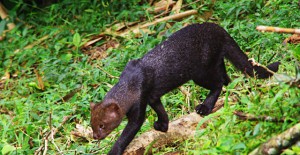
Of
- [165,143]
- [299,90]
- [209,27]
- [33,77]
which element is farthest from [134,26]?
[299,90]

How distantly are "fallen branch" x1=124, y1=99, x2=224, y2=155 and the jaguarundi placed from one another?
3.2 inches

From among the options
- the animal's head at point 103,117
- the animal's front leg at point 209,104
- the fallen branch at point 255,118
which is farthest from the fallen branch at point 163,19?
the fallen branch at point 255,118

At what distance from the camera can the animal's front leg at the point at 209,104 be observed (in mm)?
5875

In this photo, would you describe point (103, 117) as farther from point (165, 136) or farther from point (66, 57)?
point (66, 57)

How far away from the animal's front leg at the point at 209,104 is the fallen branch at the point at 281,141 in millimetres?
1936

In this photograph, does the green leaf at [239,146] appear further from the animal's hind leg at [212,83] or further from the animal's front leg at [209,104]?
the animal's hind leg at [212,83]

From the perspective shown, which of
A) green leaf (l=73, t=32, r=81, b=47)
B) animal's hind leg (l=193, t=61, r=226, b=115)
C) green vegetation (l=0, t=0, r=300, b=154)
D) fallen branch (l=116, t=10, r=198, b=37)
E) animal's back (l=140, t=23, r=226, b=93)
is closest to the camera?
green vegetation (l=0, t=0, r=300, b=154)

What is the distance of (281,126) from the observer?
4.13 m

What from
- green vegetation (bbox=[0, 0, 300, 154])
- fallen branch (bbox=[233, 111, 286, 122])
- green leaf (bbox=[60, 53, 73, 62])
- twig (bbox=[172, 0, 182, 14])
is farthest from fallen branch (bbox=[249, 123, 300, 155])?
twig (bbox=[172, 0, 182, 14])

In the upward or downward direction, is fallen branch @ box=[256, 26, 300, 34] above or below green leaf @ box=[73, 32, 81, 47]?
above

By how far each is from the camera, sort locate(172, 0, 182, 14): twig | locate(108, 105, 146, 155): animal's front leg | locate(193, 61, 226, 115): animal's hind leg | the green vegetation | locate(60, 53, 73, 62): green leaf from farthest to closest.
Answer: locate(172, 0, 182, 14): twig
locate(60, 53, 73, 62): green leaf
locate(193, 61, 226, 115): animal's hind leg
locate(108, 105, 146, 155): animal's front leg
the green vegetation

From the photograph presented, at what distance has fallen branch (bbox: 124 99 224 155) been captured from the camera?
17.9 feet

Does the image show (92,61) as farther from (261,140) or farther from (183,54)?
(261,140)

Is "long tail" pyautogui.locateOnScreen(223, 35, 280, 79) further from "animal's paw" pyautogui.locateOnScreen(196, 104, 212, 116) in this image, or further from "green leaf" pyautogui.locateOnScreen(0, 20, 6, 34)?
"green leaf" pyautogui.locateOnScreen(0, 20, 6, 34)
